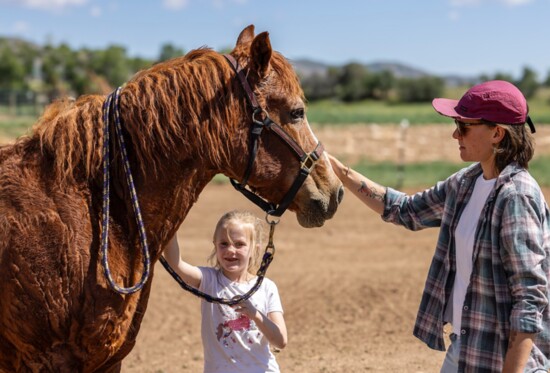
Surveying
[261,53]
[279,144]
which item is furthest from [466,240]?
[261,53]

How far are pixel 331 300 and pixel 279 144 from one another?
4.62 m

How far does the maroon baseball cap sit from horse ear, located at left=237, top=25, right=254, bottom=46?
3.37ft

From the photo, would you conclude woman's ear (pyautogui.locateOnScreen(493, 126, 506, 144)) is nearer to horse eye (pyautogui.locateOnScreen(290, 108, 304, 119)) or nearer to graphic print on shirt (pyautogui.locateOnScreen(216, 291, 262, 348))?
horse eye (pyautogui.locateOnScreen(290, 108, 304, 119))

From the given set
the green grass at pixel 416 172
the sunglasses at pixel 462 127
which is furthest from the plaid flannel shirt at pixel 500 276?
the green grass at pixel 416 172

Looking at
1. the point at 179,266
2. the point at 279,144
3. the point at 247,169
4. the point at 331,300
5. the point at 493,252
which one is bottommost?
the point at 331,300

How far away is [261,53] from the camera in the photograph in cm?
274

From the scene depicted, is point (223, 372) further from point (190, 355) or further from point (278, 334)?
point (190, 355)

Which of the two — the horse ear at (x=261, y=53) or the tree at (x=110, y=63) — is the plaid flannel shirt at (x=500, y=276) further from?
the tree at (x=110, y=63)

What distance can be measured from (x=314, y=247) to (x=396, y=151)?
41.8ft

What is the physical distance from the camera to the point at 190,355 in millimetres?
5848

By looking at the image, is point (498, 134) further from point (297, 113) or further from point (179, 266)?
point (179, 266)

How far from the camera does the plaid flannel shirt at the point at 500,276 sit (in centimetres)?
254

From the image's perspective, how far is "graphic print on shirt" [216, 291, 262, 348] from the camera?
136 inches

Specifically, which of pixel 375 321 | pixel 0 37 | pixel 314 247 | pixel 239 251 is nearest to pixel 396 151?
pixel 314 247
